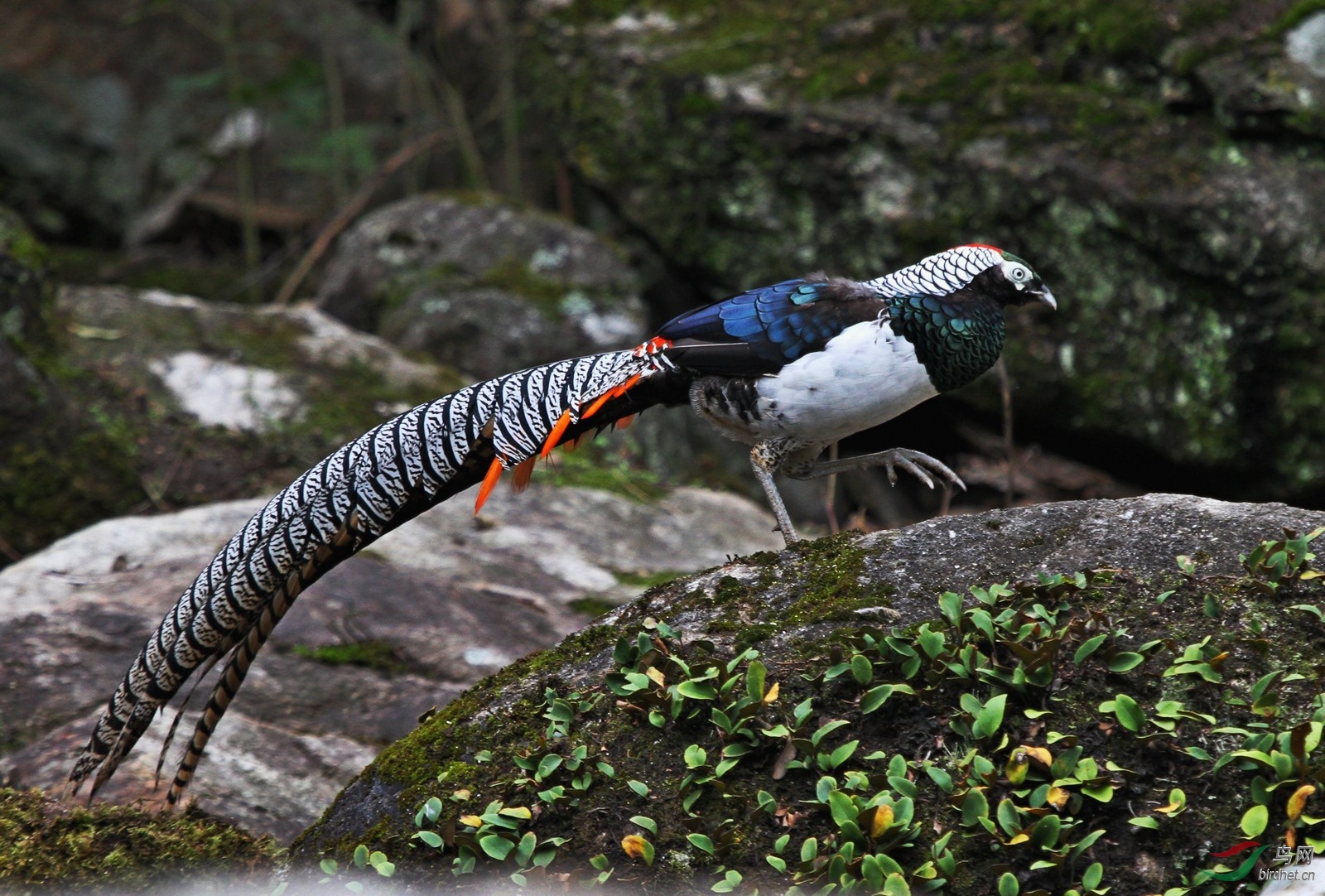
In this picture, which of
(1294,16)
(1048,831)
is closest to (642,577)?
(1048,831)

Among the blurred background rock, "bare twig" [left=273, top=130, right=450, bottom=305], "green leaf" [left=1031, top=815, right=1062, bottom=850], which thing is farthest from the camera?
"bare twig" [left=273, top=130, right=450, bottom=305]

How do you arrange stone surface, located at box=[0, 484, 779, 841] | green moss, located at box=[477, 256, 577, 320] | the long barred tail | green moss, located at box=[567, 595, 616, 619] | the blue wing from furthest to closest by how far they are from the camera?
1. green moss, located at box=[477, 256, 577, 320]
2. green moss, located at box=[567, 595, 616, 619]
3. stone surface, located at box=[0, 484, 779, 841]
4. the blue wing
5. the long barred tail

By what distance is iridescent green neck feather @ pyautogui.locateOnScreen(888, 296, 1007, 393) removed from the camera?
14.4 ft

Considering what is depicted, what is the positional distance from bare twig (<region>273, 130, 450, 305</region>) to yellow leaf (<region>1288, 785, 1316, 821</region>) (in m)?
9.54

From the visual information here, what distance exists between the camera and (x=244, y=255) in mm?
12375

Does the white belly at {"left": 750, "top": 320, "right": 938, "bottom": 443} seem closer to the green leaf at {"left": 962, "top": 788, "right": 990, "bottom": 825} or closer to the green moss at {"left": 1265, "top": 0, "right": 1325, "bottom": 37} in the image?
the green leaf at {"left": 962, "top": 788, "right": 990, "bottom": 825}

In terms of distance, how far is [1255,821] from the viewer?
110 inches

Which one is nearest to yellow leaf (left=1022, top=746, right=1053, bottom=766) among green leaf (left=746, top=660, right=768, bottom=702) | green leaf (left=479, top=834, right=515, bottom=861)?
green leaf (left=746, top=660, right=768, bottom=702)

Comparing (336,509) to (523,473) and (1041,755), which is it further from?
(1041,755)

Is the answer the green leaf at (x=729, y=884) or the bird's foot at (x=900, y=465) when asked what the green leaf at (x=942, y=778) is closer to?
the green leaf at (x=729, y=884)

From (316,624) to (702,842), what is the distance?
3041mm

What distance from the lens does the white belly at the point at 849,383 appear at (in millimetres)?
4320

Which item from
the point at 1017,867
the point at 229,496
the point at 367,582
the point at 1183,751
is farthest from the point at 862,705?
the point at 229,496

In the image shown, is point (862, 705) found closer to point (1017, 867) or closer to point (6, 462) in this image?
point (1017, 867)
